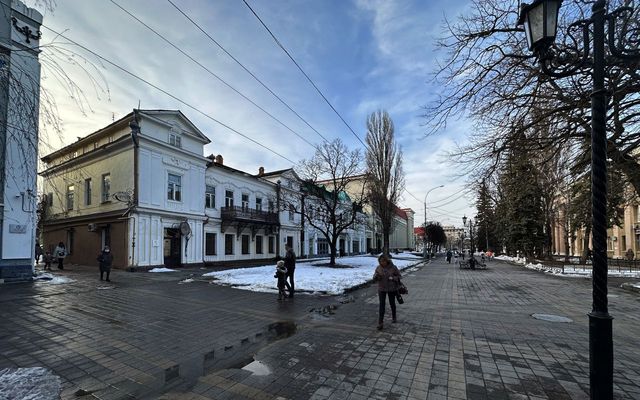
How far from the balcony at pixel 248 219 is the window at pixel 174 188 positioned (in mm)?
4705

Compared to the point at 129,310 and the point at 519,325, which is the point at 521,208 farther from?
the point at 129,310

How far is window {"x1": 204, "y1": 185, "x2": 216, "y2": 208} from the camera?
28.4m

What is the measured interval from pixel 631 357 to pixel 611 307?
6.27m

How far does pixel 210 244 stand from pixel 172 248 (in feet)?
13.1

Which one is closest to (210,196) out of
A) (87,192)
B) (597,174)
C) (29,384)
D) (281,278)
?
(87,192)

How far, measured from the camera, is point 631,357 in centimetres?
580

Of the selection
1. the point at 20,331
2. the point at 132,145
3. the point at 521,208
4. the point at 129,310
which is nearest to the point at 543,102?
the point at 129,310

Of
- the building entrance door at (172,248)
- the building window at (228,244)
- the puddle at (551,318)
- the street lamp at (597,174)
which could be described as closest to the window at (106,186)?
the building entrance door at (172,248)

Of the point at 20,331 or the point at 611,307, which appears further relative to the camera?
the point at 611,307

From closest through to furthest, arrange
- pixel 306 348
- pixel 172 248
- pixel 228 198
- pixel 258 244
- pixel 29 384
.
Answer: pixel 29 384, pixel 306 348, pixel 172 248, pixel 228 198, pixel 258 244

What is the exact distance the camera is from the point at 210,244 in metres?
28.3

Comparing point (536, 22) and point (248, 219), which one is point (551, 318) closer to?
point (536, 22)

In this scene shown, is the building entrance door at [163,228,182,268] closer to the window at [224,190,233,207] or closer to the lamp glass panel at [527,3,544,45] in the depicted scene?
the window at [224,190,233,207]

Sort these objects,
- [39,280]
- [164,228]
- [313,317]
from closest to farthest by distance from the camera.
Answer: [313,317]
[39,280]
[164,228]
